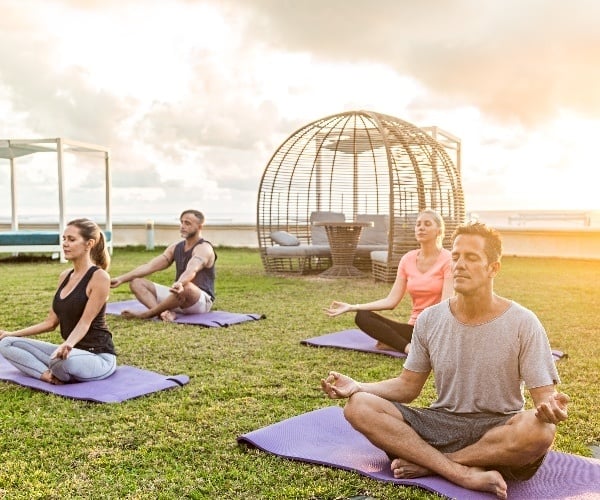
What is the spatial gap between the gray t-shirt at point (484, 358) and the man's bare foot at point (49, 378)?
2262 mm

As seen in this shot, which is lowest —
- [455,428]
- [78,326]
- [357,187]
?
[455,428]

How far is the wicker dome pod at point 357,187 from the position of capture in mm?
9836

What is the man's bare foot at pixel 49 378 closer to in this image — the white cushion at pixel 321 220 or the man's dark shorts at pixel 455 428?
the man's dark shorts at pixel 455 428

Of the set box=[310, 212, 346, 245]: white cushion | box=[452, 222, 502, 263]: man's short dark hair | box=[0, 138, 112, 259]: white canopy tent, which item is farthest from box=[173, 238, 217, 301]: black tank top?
box=[0, 138, 112, 259]: white canopy tent

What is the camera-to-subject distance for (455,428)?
8.47ft

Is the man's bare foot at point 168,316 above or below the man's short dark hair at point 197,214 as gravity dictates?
below

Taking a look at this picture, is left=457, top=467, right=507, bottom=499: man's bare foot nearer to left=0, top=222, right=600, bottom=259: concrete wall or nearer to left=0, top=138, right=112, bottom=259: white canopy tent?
left=0, top=138, right=112, bottom=259: white canopy tent

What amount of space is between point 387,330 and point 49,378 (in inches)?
89.9

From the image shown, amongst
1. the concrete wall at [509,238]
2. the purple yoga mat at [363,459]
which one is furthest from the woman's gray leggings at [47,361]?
the concrete wall at [509,238]

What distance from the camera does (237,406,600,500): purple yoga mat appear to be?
8.27ft

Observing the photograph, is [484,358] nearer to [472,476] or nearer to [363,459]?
[472,476]

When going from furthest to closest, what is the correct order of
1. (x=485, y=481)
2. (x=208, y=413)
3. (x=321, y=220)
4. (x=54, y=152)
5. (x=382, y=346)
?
(x=54, y=152) < (x=321, y=220) < (x=382, y=346) < (x=208, y=413) < (x=485, y=481)

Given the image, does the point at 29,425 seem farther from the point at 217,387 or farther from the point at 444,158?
the point at 444,158

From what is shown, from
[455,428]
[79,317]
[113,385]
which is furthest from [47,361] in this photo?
[455,428]
